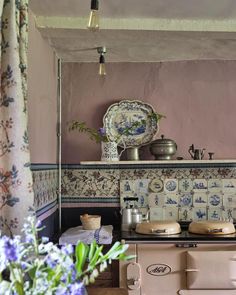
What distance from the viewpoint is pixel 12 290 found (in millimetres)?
841

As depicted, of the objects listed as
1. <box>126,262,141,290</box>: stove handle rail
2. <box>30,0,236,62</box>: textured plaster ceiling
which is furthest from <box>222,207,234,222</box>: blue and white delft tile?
<box>30,0,236,62</box>: textured plaster ceiling

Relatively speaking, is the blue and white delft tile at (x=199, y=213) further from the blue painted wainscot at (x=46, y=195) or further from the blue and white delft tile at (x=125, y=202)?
the blue painted wainscot at (x=46, y=195)

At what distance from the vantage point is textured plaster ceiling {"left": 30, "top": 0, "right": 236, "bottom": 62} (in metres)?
2.23

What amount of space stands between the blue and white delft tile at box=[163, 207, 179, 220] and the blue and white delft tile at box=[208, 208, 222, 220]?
0.83ft

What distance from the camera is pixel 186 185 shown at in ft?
10.2

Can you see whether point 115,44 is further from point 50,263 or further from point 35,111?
point 50,263

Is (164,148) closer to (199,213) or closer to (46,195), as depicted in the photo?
(199,213)

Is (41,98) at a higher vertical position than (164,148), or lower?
higher

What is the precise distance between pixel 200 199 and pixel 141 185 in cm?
46

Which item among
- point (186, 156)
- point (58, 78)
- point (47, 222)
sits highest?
point (58, 78)

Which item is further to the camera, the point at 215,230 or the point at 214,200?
the point at 214,200

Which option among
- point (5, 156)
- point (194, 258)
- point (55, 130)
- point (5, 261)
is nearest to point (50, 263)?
point (5, 261)

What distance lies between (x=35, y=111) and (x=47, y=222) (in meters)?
0.77

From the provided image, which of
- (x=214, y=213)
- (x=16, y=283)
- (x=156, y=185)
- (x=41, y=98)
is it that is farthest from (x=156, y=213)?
(x=16, y=283)
